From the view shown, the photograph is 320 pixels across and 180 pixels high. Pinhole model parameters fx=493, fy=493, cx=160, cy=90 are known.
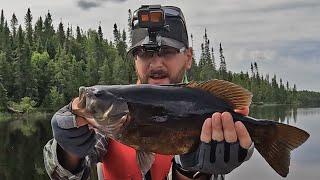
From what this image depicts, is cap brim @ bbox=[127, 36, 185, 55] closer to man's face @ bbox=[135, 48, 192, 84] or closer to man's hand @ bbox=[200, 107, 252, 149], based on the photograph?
man's face @ bbox=[135, 48, 192, 84]

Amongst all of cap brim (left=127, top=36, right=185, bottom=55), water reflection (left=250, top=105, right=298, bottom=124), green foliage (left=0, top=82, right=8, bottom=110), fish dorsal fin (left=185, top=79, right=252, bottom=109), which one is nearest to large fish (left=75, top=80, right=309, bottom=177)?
fish dorsal fin (left=185, top=79, right=252, bottom=109)

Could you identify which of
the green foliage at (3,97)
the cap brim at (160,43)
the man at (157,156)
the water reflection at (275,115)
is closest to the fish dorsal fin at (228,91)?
the man at (157,156)

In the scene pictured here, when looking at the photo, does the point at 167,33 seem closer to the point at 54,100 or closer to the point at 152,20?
the point at 152,20

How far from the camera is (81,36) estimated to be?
173 m

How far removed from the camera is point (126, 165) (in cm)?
534

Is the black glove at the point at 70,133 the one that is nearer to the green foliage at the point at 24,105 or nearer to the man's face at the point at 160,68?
the man's face at the point at 160,68

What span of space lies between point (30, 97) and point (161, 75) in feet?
373

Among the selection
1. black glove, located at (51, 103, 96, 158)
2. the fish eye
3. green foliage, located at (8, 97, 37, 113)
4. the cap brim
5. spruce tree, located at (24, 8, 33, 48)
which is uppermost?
spruce tree, located at (24, 8, 33, 48)

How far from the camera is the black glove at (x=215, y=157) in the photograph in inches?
171

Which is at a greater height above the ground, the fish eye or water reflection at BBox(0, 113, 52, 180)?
the fish eye

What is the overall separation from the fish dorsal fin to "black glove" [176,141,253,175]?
0.36 meters

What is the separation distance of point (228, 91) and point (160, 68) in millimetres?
1100

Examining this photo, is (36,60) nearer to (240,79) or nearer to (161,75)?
(240,79)

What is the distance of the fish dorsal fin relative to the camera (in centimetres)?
438
